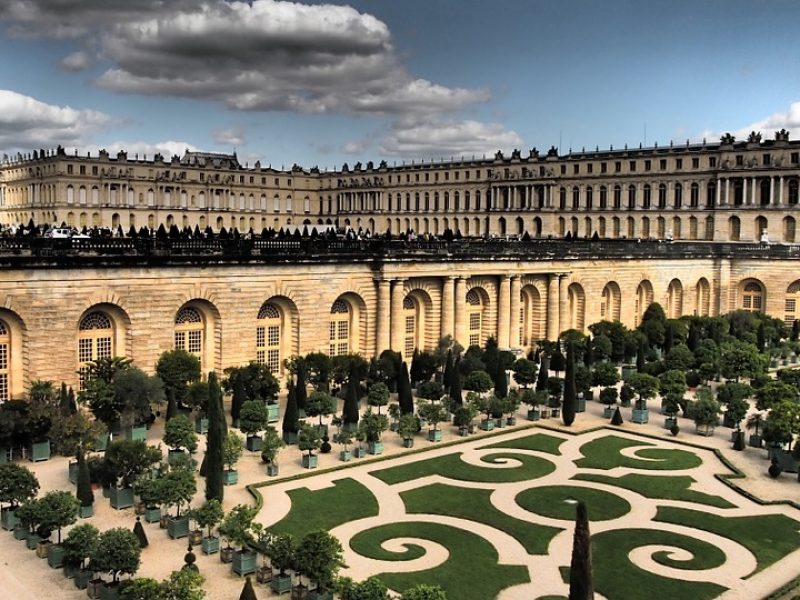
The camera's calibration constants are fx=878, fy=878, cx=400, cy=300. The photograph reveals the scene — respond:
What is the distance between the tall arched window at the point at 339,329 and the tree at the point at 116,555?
26002 millimetres

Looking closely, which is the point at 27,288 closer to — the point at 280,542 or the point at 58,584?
the point at 58,584

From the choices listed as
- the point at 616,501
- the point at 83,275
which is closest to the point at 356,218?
the point at 83,275

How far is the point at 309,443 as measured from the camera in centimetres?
2955

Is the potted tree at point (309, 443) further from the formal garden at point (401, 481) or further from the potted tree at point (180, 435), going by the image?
the potted tree at point (180, 435)

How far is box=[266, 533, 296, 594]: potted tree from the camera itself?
20000mm

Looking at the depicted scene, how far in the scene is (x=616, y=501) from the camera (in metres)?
27.2

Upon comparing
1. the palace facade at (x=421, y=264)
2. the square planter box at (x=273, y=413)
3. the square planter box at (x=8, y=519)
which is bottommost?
the square planter box at (x=8, y=519)

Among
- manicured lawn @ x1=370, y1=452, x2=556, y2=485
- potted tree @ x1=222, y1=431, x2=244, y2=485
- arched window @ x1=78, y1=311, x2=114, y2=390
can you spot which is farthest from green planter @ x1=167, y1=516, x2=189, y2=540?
arched window @ x1=78, y1=311, x2=114, y2=390

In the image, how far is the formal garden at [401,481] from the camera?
20969mm

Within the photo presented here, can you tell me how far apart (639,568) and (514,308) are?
32.2 metres

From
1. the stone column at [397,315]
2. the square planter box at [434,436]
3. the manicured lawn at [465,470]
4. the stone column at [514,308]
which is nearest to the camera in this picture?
the manicured lawn at [465,470]

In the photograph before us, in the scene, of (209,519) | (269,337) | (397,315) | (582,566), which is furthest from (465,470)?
(397,315)

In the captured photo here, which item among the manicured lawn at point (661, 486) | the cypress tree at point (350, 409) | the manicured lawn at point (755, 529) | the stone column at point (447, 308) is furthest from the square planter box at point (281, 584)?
the stone column at point (447, 308)

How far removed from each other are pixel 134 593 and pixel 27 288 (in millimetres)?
19968
